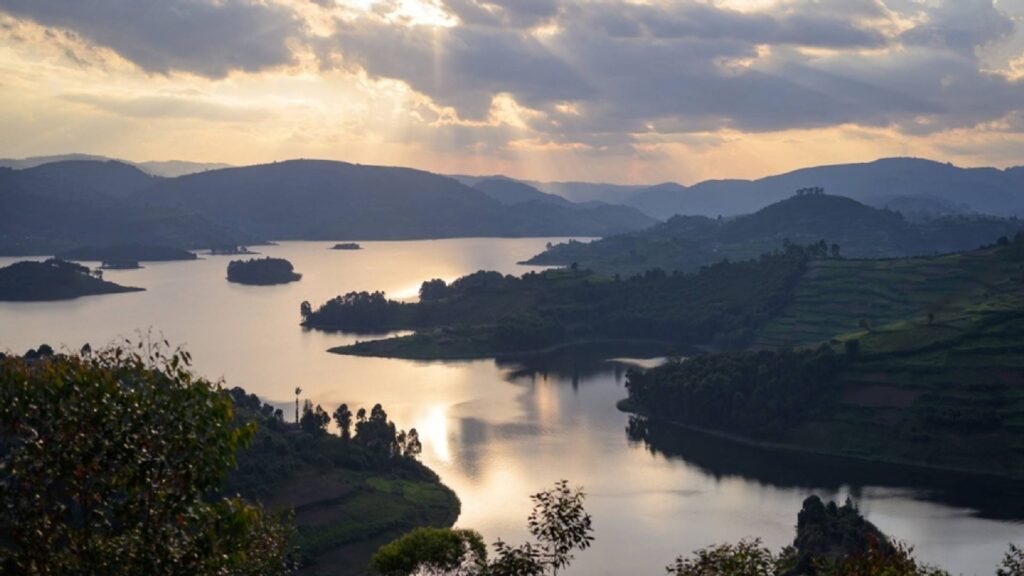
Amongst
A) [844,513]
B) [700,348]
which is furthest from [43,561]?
[700,348]

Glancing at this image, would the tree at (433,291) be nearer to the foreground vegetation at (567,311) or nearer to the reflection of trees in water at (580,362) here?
the foreground vegetation at (567,311)

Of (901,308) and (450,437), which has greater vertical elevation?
(901,308)

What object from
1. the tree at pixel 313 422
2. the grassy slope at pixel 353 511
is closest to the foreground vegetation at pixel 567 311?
the tree at pixel 313 422

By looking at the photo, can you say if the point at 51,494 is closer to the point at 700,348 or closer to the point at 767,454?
the point at 767,454

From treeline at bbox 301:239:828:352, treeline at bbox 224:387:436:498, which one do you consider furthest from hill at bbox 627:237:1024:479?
treeline at bbox 224:387:436:498

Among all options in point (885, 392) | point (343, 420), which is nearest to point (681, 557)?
point (343, 420)

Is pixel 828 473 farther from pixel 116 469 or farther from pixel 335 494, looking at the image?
pixel 116 469
